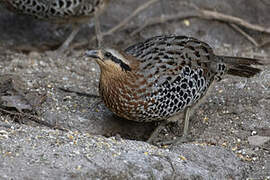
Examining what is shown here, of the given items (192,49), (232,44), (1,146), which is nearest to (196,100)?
(192,49)

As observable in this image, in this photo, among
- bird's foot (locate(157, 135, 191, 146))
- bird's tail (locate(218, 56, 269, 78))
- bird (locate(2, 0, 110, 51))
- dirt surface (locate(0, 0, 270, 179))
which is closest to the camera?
dirt surface (locate(0, 0, 270, 179))

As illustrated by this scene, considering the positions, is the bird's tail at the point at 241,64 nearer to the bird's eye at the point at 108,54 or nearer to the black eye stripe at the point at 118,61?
the black eye stripe at the point at 118,61

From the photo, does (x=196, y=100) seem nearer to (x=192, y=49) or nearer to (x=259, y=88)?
(x=192, y=49)

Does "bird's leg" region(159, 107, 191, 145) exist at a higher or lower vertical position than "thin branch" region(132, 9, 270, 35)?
lower

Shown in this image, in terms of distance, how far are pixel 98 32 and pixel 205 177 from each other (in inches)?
157

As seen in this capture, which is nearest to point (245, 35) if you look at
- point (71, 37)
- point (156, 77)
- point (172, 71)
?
point (71, 37)

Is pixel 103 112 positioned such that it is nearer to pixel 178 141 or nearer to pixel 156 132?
pixel 156 132

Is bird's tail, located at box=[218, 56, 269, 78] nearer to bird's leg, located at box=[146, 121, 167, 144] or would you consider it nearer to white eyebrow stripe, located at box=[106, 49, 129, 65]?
bird's leg, located at box=[146, 121, 167, 144]

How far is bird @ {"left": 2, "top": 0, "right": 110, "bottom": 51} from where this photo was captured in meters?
7.22

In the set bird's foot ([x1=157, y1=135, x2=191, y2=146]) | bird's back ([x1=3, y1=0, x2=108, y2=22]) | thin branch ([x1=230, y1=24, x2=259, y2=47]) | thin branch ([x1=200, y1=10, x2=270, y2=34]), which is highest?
thin branch ([x1=200, y1=10, x2=270, y2=34])

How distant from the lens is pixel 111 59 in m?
4.97

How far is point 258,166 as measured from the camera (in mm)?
4848

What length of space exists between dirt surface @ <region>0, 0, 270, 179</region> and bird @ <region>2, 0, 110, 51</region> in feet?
1.72

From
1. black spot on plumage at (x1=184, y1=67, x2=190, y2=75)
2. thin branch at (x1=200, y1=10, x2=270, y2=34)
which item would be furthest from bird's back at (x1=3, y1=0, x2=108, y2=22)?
black spot on plumage at (x1=184, y1=67, x2=190, y2=75)
